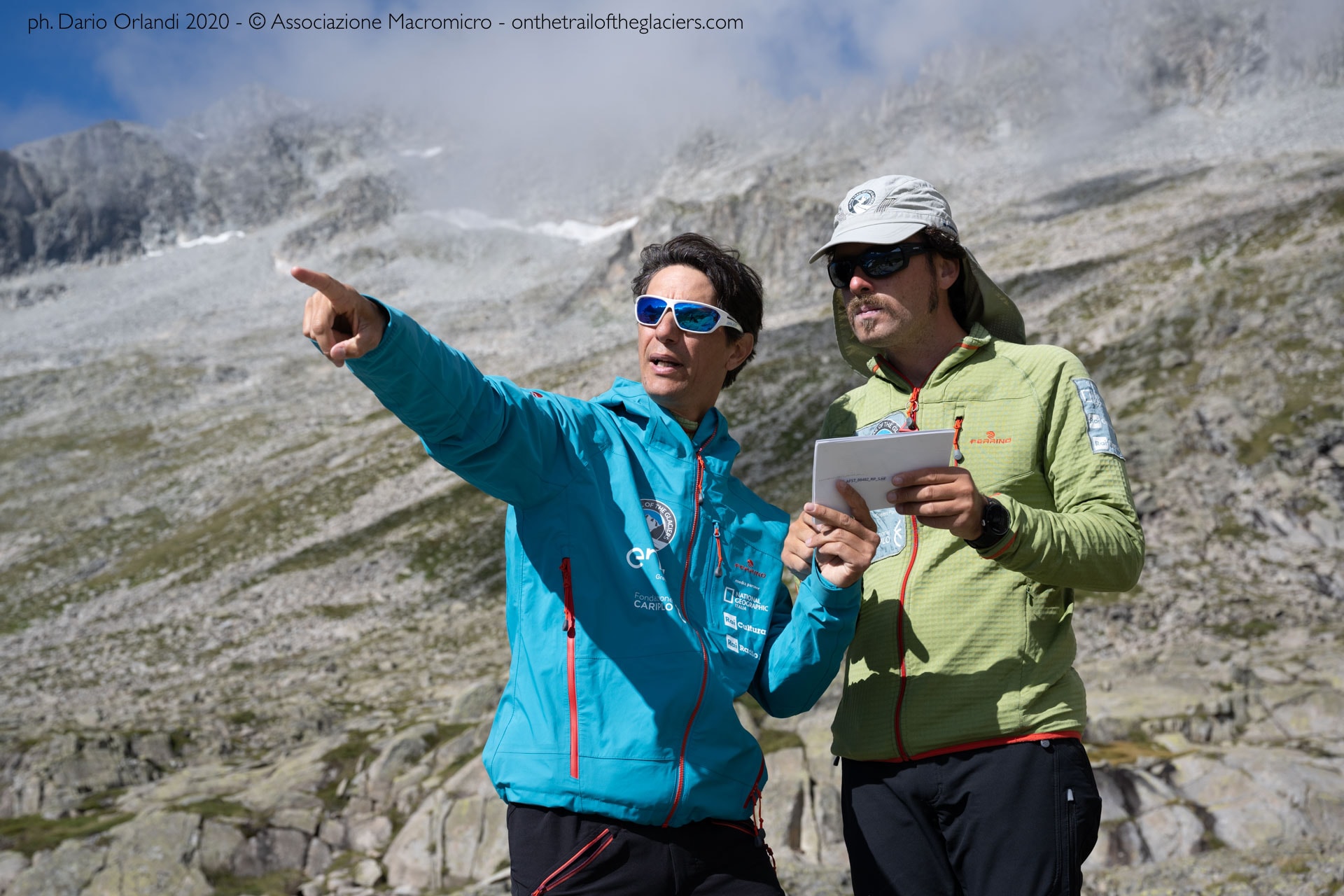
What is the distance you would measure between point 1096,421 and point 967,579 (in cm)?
86

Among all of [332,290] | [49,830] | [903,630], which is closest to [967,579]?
[903,630]

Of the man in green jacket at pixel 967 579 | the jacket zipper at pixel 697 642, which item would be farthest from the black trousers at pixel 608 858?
the man in green jacket at pixel 967 579

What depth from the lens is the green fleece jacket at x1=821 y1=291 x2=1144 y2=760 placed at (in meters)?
3.73

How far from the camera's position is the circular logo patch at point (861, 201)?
4203 mm

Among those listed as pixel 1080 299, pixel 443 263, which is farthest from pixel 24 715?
pixel 443 263

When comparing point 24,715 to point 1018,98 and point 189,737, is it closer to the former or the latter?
point 189,737

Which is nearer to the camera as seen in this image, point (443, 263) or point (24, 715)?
point (24, 715)

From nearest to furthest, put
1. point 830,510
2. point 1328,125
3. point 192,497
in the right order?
point 830,510 < point 192,497 < point 1328,125

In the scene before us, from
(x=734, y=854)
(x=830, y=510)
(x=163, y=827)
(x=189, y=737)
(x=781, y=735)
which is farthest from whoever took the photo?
(x=189, y=737)

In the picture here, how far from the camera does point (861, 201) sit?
424 centimetres

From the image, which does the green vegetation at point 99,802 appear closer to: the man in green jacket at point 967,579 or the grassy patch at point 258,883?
the grassy patch at point 258,883

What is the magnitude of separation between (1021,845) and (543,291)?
512ft

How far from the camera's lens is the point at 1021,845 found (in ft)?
11.9

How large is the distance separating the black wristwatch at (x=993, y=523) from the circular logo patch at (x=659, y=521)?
50.2 inches
